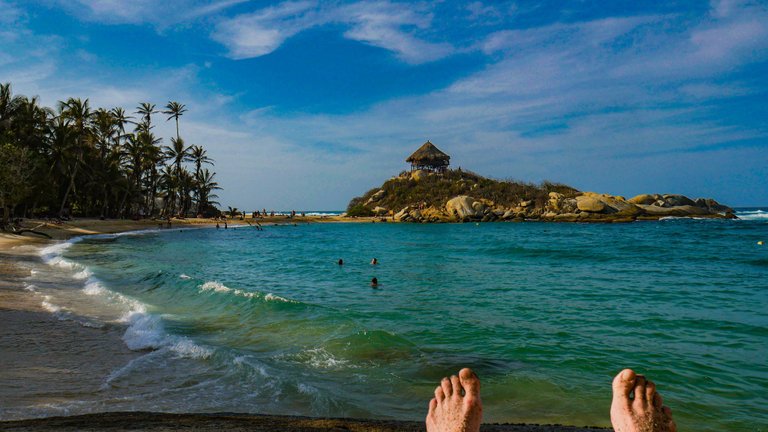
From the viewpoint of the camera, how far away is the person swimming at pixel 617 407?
2771mm

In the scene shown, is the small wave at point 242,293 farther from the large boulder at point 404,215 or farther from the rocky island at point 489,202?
the large boulder at point 404,215

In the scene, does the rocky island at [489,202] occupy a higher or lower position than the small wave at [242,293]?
higher

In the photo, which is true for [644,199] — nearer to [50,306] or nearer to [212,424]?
[50,306]

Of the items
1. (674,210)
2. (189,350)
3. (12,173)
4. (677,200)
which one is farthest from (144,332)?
(677,200)

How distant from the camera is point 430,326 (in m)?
9.07

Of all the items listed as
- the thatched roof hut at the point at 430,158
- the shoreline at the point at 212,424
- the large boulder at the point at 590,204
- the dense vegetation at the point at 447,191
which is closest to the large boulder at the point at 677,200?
the dense vegetation at the point at 447,191

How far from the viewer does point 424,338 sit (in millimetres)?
8180

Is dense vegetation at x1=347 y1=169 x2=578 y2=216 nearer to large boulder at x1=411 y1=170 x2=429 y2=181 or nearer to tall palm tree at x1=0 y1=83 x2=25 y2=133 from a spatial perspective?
large boulder at x1=411 y1=170 x2=429 y2=181

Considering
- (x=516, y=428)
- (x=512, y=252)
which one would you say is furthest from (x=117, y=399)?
(x=512, y=252)

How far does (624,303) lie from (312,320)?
25.3 ft

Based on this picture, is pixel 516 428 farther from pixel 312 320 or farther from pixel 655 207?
pixel 655 207

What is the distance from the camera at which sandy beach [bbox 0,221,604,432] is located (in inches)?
148

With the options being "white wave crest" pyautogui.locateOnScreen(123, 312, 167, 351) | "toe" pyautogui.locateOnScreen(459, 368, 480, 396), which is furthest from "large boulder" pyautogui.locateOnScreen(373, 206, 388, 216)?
"toe" pyautogui.locateOnScreen(459, 368, 480, 396)

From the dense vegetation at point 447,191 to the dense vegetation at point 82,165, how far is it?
27.9 meters
